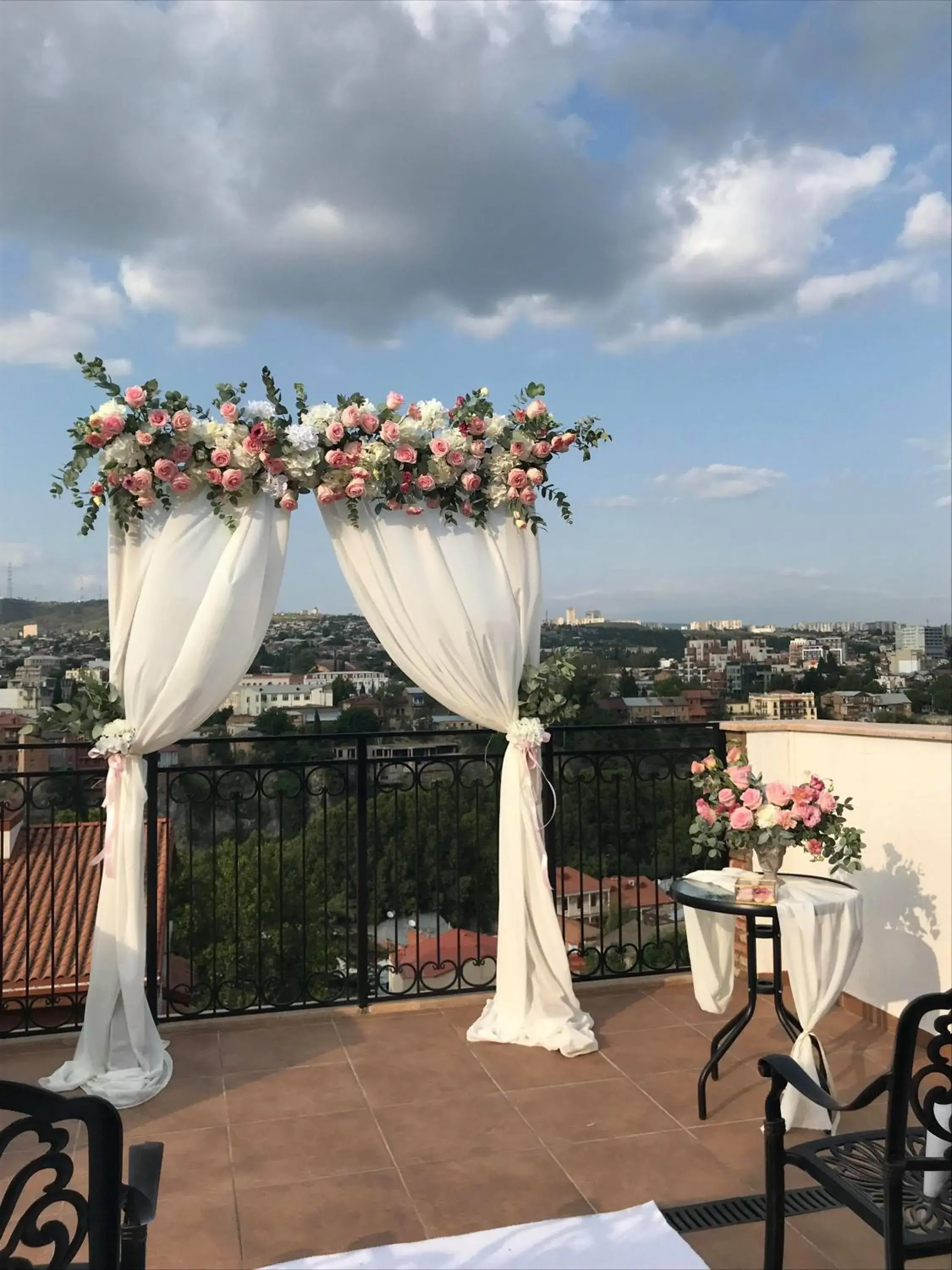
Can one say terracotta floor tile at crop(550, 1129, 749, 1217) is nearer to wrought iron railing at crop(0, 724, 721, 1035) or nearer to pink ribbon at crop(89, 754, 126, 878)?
wrought iron railing at crop(0, 724, 721, 1035)

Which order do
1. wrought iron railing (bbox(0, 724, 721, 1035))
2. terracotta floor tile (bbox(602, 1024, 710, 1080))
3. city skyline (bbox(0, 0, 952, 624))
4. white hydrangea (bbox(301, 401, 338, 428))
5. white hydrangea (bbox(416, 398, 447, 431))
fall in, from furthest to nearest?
city skyline (bbox(0, 0, 952, 624))
wrought iron railing (bbox(0, 724, 721, 1035))
white hydrangea (bbox(416, 398, 447, 431))
white hydrangea (bbox(301, 401, 338, 428))
terracotta floor tile (bbox(602, 1024, 710, 1080))

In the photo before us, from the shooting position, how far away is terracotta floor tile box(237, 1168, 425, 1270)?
7.09 feet

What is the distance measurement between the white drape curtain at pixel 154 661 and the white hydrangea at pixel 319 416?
346mm

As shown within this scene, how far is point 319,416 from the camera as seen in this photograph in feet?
11.3

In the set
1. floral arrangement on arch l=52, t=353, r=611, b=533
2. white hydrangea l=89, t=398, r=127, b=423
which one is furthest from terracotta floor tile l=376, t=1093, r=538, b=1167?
white hydrangea l=89, t=398, r=127, b=423

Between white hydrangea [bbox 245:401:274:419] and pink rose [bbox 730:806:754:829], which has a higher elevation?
white hydrangea [bbox 245:401:274:419]

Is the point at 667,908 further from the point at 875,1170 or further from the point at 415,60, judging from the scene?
the point at 415,60

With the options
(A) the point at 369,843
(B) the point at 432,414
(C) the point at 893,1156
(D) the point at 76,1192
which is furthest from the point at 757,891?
(D) the point at 76,1192

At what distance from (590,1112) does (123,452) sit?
2.80m

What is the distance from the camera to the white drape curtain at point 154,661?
3.16 meters

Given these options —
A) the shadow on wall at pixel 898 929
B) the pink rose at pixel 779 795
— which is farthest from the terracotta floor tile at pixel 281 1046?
the shadow on wall at pixel 898 929

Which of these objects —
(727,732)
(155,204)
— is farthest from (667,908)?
(155,204)

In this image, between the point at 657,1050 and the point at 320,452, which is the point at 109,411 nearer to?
the point at 320,452

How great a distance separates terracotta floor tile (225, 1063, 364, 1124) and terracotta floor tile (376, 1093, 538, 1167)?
19 cm
